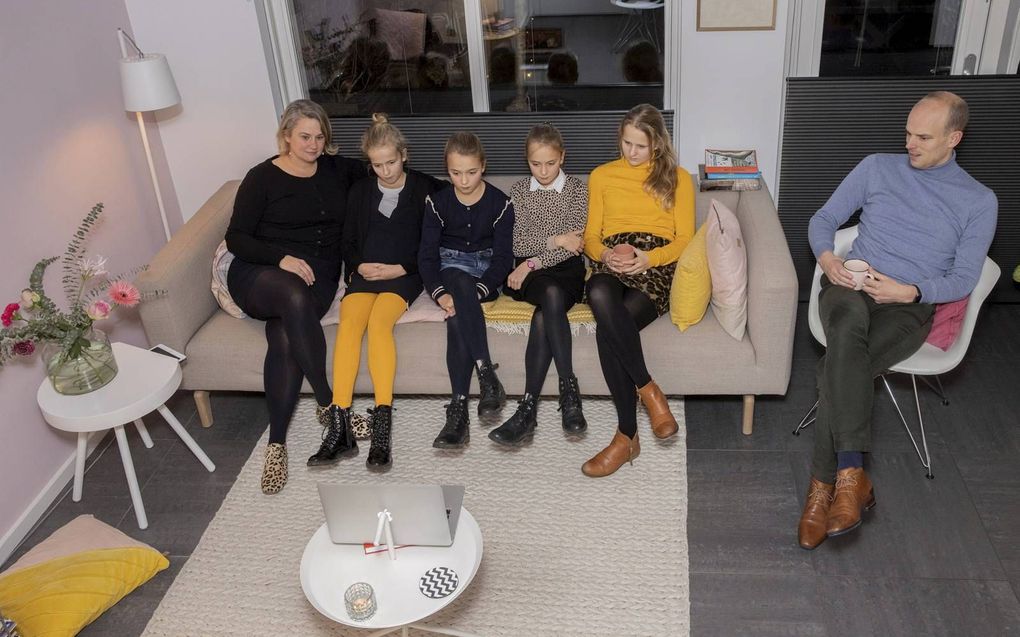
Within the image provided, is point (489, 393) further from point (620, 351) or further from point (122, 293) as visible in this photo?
point (122, 293)

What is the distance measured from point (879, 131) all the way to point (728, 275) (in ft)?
4.03

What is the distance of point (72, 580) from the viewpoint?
101 inches

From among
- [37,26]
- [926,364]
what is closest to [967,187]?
[926,364]

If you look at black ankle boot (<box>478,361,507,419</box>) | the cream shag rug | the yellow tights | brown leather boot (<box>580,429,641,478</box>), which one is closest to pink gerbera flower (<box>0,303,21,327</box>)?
the cream shag rug

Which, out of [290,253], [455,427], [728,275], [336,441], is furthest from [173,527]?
[728,275]

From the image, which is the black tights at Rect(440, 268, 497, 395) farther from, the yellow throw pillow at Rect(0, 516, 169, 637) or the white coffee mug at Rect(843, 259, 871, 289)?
the white coffee mug at Rect(843, 259, 871, 289)

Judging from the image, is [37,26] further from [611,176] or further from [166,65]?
[611,176]

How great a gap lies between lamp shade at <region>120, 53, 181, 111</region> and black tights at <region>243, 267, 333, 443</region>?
931mm

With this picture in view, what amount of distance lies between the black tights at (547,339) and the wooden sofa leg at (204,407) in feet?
4.19

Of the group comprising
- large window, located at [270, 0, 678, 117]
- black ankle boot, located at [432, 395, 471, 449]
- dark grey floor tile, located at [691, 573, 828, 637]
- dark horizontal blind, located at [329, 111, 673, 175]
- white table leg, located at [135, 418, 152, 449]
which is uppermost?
large window, located at [270, 0, 678, 117]

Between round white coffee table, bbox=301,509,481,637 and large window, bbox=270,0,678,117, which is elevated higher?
large window, bbox=270,0,678,117

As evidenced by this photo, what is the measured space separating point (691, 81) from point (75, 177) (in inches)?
97.6

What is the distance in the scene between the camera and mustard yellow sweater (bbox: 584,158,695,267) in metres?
3.21

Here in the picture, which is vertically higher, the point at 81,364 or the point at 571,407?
the point at 81,364
